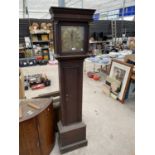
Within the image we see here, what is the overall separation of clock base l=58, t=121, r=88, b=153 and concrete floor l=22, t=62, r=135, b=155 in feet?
0.25

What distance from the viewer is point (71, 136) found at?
75.2 inches

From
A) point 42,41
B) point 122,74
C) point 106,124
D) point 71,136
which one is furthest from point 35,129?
point 42,41

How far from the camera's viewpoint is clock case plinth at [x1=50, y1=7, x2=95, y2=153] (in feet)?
4.93

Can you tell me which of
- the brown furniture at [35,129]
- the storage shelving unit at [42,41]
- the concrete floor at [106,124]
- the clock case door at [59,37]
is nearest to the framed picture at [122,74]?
the concrete floor at [106,124]

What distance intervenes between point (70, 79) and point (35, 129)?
24.8 inches

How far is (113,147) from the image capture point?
197 cm

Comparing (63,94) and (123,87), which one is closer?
(63,94)

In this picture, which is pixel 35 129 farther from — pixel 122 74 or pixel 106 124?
pixel 122 74

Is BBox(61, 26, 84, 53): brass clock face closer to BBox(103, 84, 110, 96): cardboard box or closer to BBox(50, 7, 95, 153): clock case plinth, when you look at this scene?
BBox(50, 7, 95, 153): clock case plinth

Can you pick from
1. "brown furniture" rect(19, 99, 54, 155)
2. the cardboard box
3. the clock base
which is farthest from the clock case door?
the cardboard box

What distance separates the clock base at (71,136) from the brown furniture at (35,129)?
152mm
